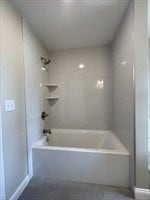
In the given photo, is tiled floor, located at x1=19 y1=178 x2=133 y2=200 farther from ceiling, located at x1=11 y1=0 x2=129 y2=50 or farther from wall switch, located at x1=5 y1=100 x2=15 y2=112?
ceiling, located at x1=11 y1=0 x2=129 y2=50

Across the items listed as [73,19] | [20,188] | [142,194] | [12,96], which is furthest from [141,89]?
[20,188]

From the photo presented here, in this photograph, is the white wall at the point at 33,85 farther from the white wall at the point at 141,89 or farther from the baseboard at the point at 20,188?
the white wall at the point at 141,89

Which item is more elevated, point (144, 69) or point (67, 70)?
point (67, 70)

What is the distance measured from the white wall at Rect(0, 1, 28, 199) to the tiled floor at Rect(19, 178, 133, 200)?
0.22 m

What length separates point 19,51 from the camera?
76.1 inches

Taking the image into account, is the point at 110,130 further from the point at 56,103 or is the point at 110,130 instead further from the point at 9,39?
the point at 9,39

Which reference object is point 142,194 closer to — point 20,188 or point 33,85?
point 20,188

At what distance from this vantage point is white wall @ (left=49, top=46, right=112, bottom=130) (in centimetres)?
301

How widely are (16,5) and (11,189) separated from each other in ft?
7.54

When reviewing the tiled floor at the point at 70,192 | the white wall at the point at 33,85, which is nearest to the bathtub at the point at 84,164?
the tiled floor at the point at 70,192

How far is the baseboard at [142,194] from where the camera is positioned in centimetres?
165

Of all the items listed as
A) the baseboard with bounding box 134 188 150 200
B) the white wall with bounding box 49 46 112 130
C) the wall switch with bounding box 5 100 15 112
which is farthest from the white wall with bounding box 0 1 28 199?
the baseboard with bounding box 134 188 150 200

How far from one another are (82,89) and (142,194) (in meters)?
2.09

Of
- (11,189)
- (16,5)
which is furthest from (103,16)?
(11,189)
